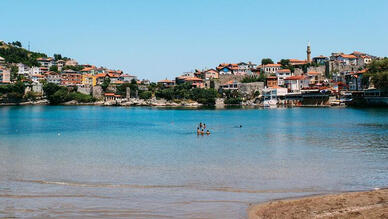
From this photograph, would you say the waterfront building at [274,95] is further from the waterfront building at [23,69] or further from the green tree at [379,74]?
the waterfront building at [23,69]

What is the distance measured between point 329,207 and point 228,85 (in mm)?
80023

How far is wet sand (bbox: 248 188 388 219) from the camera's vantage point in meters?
7.97

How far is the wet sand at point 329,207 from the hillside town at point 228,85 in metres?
66.9

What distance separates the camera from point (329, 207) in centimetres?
862

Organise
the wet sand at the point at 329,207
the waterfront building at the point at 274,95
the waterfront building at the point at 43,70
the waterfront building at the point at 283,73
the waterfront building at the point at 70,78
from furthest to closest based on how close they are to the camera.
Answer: the waterfront building at the point at 43,70
the waterfront building at the point at 70,78
the waterfront building at the point at 283,73
the waterfront building at the point at 274,95
the wet sand at the point at 329,207

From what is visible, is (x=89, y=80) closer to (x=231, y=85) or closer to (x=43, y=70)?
(x=43, y=70)

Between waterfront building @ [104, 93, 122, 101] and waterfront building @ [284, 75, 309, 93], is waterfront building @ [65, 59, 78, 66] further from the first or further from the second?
waterfront building @ [284, 75, 309, 93]

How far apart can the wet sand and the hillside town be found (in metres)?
66.9

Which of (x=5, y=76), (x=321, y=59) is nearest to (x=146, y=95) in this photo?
(x=5, y=76)

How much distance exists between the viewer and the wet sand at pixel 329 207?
7.97m

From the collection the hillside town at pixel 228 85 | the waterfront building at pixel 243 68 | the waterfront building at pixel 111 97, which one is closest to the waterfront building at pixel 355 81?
the hillside town at pixel 228 85

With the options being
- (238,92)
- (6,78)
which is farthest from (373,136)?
(6,78)

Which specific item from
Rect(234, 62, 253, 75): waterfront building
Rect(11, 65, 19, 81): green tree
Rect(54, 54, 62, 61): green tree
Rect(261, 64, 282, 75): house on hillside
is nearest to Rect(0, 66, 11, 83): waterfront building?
Rect(11, 65, 19, 81): green tree

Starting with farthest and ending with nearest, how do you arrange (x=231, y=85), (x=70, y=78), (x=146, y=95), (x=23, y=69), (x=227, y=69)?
(x=23, y=69) → (x=70, y=78) → (x=227, y=69) → (x=146, y=95) → (x=231, y=85)
